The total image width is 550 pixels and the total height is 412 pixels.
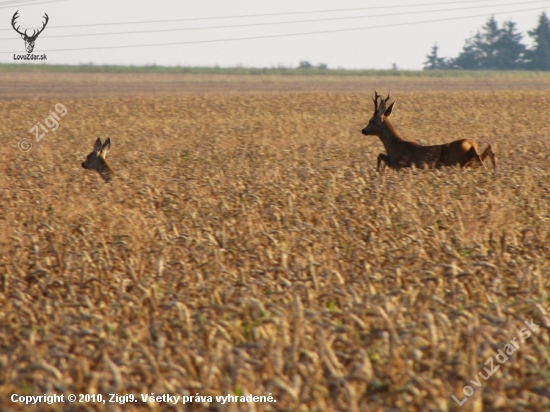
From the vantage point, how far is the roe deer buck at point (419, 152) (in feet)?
40.3

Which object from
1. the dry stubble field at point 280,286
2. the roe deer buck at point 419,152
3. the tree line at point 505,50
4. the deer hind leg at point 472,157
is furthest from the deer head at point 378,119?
the tree line at point 505,50

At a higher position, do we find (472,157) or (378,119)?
(378,119)

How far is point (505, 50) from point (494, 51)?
231cm

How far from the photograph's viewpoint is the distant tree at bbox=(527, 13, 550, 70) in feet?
365

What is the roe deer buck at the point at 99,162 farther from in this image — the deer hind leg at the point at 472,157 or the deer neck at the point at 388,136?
the deer hind leg at the point at 472,157

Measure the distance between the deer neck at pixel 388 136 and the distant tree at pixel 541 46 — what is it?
10468cm

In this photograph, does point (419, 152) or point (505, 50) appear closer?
point (419, 152)

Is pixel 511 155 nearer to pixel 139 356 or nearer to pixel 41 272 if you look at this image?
pixel 41 272

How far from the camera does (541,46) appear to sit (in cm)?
11231

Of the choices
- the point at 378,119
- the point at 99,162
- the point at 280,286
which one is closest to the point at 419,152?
the point at 378,119

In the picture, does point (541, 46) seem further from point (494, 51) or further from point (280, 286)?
point (280, 286)

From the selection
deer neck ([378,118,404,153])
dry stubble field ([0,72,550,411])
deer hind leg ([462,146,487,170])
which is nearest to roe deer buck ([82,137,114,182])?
dry stubble field ([0,72,550,411])

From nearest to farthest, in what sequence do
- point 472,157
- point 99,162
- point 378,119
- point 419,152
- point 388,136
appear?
point 472,157, point 419,152, point 99,162, point 388,136, point 378,119

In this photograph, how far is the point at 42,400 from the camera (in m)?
3.93
